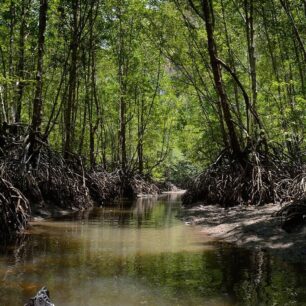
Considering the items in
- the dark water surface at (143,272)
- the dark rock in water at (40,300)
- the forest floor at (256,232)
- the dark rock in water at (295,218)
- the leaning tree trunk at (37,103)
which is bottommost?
the dark water surface at (143,272)

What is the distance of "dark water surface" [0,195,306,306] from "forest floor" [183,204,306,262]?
276 mm

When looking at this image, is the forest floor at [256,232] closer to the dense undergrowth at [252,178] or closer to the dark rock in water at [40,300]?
the dense undergrowth at [252,178]

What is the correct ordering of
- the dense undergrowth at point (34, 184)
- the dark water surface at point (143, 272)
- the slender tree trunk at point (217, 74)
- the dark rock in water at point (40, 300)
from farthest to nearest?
the slender tree trunk at point (217, 74) → the dense undergrowth at point (34, 184) → the dark water surface at point (143, 272) → the dark rock in water at point (40, 300)

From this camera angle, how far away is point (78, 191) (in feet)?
41.1

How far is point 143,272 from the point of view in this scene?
192 inches

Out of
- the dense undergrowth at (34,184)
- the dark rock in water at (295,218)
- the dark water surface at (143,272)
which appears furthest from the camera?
the dense undergrowth at (34,184)

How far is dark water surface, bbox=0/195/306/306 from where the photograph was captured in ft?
12.9

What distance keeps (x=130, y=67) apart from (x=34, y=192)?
36.9 feet

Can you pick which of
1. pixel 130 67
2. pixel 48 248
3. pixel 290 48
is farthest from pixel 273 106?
pixel 48 248

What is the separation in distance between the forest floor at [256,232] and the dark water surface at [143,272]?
276 mm

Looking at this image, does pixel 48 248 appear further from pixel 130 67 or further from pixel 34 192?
pixel 130 67

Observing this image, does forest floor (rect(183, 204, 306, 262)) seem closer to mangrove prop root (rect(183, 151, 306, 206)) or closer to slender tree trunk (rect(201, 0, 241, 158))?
mangrove prop root (rect(183, 151, 306, 206))

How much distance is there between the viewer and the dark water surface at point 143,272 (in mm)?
3926

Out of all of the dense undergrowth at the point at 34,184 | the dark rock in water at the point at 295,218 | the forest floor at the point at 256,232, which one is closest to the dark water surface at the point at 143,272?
the forest floor at the point at 256,232
